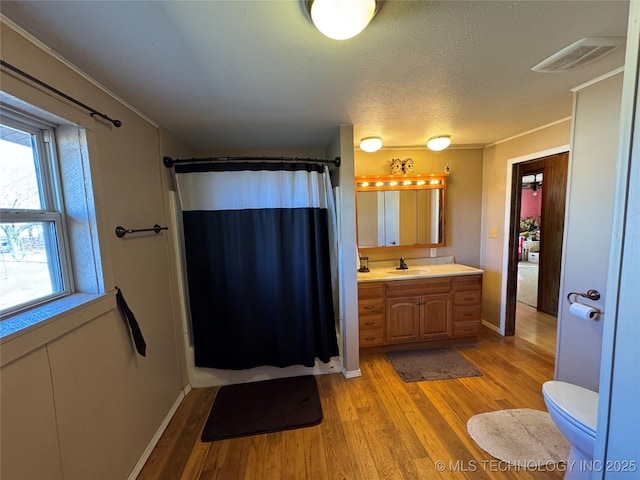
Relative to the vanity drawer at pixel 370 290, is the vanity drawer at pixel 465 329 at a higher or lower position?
lower

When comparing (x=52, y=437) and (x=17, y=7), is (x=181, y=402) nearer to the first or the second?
(x=52, y=437)

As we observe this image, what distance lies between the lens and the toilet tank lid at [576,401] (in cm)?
122

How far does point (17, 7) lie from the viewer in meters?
0.88

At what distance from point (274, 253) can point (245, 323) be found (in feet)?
2.19

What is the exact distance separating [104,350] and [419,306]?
2.61 m

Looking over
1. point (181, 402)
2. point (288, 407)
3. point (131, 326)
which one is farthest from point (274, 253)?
point (181, 402)

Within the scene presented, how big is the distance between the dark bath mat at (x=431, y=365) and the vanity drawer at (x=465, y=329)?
0.20m

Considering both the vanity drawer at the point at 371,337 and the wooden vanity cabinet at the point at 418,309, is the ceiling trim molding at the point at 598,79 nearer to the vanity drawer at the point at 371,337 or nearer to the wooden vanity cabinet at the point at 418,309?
the wooden vanity cabinet at the point at 418,309

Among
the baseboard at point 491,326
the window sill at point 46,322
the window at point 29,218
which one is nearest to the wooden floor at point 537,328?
the baseboard at point 491,326

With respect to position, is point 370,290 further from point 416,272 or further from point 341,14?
point 341,14

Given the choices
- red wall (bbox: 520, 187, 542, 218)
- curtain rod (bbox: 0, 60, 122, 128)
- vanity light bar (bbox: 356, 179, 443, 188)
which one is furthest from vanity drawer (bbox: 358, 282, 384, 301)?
red wall (bbox: 520, 187, 542, 218)

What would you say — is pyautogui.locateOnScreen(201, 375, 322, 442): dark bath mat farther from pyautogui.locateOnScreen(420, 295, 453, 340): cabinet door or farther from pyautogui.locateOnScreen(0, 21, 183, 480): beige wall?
pyautogui.locateOnScreen(420, 295, 453, 340): cabinet door

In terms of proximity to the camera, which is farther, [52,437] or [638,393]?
[52,437]

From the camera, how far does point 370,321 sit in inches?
106
